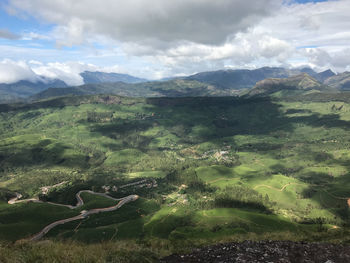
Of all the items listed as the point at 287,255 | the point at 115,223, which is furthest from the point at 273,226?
the point at 287,255

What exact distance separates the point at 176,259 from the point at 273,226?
116497 millimetres

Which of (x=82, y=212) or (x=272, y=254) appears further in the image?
(x=82, y=212)

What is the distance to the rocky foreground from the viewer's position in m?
26.4

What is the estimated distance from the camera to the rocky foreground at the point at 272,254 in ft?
86.5

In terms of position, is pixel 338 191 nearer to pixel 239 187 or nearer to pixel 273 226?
pixel 239 187

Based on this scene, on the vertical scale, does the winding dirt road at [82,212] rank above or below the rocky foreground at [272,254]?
below

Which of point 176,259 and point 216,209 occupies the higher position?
point 176,259

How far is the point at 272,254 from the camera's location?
27.4 meters

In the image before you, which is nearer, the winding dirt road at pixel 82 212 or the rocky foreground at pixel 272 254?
the rocky foreground at pixel 272 254

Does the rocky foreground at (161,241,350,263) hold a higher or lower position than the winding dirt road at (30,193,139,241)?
higher

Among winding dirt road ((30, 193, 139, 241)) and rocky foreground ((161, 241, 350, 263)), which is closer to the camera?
rocky foreground ((161, 241, 350, 263))

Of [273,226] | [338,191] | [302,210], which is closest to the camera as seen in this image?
[273,226]

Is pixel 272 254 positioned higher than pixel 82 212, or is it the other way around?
pixel 272 254

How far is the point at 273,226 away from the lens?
12131 centimetres
